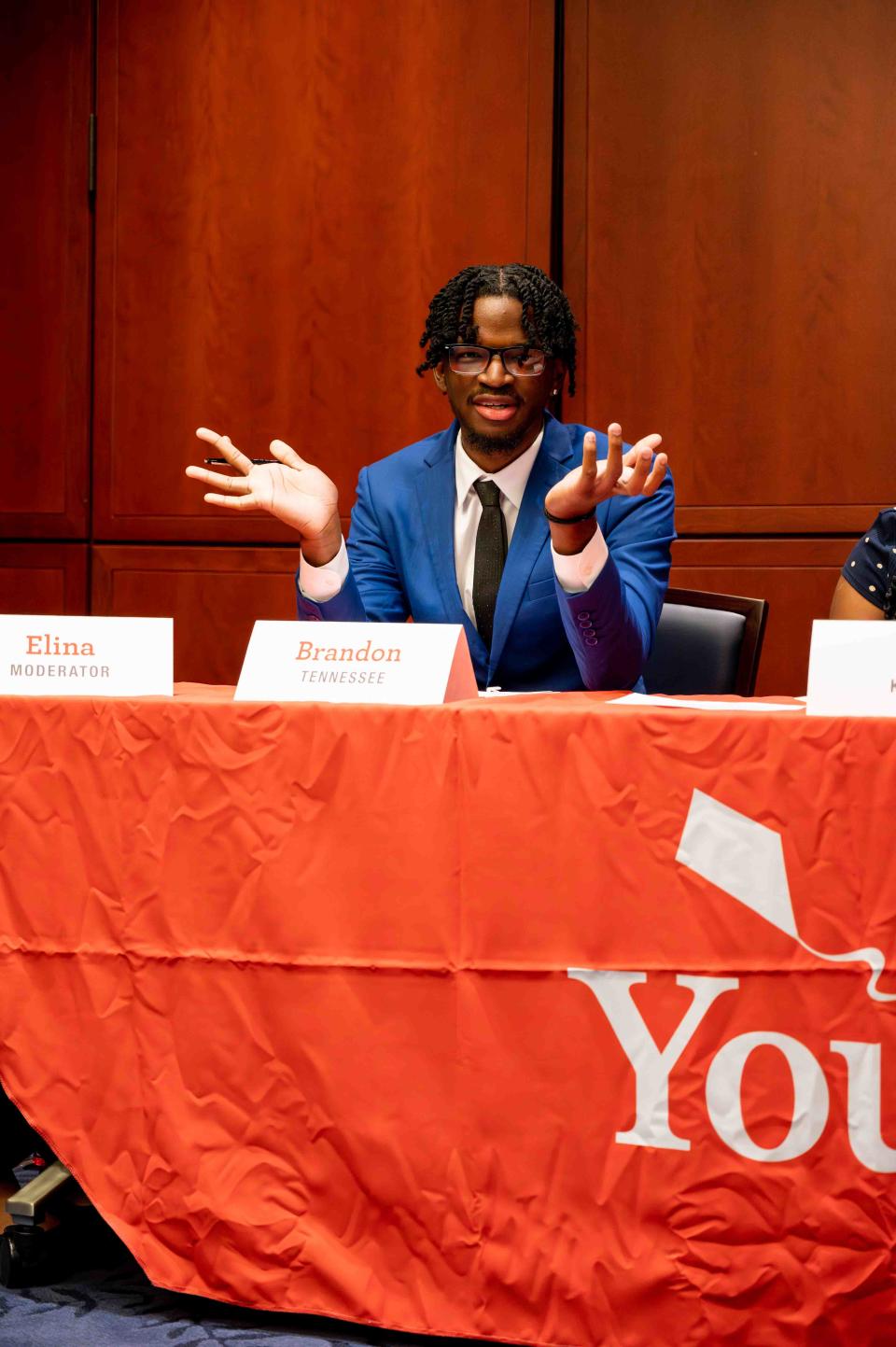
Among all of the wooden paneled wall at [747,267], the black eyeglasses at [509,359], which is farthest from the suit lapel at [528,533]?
the wooden paneled wall at [747,267]

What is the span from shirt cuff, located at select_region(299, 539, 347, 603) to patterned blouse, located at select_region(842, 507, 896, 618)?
2.64ft

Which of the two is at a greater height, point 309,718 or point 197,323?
point 197,323

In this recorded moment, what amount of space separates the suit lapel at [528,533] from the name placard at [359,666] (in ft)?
1.72

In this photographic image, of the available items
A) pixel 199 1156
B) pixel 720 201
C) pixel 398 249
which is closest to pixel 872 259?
pixel 720 201

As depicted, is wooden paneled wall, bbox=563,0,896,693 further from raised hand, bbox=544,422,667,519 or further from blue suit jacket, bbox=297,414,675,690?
raised hand, bbox=544,422,667,519

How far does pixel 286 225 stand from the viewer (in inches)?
133

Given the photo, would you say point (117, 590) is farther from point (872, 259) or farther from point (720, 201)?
point (872, 259)

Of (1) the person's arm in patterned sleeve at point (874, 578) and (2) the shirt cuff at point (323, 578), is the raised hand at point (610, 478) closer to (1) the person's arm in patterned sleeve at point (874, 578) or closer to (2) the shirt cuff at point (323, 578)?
(2) the shirt cuff at point (323, 578)

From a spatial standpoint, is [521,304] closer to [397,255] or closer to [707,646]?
[707,646]

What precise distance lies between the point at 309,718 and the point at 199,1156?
48cm

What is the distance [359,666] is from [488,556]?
27.1 inches

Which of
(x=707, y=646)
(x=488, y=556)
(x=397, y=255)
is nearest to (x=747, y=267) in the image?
(x=397, y=255)

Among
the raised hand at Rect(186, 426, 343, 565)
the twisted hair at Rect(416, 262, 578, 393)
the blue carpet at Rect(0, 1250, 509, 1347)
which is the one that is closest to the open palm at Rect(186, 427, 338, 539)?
the raised hand at Rect(186, 426, 343, 565)

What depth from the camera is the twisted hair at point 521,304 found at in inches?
80.5
